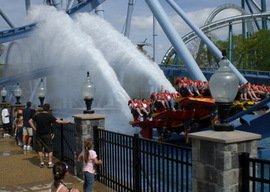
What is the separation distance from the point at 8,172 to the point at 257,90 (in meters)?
10.8

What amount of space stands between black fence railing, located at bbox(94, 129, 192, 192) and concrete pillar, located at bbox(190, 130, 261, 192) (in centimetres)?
51

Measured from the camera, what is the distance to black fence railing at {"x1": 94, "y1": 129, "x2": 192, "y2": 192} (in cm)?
680

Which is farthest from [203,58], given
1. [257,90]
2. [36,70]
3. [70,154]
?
[70,154]

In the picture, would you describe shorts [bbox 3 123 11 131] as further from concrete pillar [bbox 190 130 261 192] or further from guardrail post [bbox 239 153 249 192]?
guardrail post [bbox 239 153 249 192]

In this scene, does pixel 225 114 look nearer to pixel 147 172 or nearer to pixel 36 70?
pixel 147 172

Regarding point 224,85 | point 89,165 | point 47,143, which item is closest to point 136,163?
point 89,165

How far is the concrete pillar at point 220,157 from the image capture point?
209 inches

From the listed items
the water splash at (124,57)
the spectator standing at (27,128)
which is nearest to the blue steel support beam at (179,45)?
the water splash at (124,57)

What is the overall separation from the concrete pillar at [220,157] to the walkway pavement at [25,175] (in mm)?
3501

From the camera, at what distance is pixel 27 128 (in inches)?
566

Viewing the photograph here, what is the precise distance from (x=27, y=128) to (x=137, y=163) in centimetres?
755

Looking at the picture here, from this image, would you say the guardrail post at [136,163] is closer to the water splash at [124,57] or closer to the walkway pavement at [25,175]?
the walkway pavement at [25,175]

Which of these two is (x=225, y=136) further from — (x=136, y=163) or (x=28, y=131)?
(x=28, y=131)

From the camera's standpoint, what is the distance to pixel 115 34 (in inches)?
913
